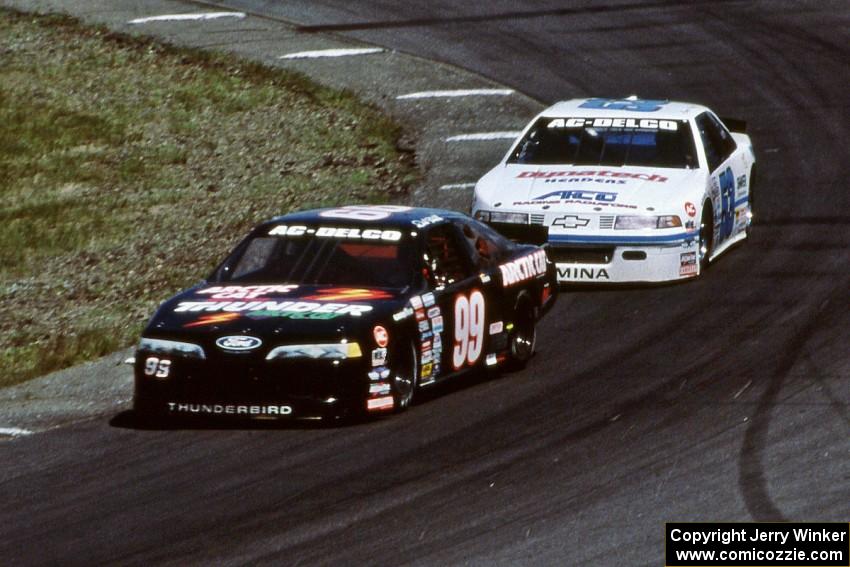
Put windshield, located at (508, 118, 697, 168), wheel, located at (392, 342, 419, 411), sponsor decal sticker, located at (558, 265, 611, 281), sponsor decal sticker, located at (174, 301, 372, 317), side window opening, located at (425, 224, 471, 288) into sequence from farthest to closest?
windshield, located at (508, 118, 697, 168) → sponsor decal sticker, located at (558, 265, 611, 281) → side window opening, located at (425, 224, 471, 288) → wheel, located at (392, 342, 419, 411) → sponsor decal sticker, located at (174, 301, 372, 317)

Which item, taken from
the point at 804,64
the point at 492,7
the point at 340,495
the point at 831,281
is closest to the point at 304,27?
the point at 492,7

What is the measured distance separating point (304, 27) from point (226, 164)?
5.38 m

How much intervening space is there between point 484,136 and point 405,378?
10844mm

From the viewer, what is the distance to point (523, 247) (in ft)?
A: 43.1

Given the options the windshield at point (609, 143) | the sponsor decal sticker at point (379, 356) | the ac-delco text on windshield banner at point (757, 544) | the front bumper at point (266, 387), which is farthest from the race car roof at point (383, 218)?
the ac-delco text on windshield banner at point (757, 544)

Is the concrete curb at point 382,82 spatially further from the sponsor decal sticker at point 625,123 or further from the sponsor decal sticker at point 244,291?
the sponsor decal sticker at point 625,123

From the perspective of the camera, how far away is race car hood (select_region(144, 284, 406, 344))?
10.6 metres

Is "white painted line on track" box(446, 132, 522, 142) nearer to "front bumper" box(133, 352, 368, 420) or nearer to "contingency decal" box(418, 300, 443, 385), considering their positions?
"contingency decal" box(418, 300, 443, 385)

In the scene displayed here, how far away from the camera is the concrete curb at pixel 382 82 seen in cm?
1970

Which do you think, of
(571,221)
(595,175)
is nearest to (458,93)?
(595,175)

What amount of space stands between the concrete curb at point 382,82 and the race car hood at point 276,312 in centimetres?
187

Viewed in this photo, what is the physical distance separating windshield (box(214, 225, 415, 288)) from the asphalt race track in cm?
92

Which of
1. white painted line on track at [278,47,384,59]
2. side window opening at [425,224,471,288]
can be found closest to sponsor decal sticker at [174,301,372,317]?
side window opening at [425,224,471,288]

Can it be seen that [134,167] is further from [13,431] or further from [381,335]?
[381,335]
